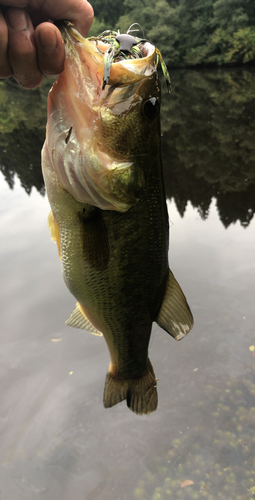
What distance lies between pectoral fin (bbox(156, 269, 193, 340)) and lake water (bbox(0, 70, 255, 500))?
1922 mm

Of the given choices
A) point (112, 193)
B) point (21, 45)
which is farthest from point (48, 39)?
point (112, 193)

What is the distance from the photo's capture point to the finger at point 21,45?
1442 millimetres

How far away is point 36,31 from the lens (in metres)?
1.42

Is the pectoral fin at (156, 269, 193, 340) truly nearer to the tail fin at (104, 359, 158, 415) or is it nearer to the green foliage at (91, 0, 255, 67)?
the tail fin at (104, 359, 158, 415)

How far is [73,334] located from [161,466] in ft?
7.03

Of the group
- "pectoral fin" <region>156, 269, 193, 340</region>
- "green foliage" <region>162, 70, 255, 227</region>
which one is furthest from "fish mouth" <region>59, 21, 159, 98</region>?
"green foliage" <region>162, 70, 255, 227</region>

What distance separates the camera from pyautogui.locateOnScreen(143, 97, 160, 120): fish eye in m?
1.50

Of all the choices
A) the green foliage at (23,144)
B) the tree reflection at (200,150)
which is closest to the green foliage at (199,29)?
the tree reflection at (200,150)

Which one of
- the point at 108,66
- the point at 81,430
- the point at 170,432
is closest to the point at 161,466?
the point at 170,432

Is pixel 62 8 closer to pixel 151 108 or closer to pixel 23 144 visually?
pixel 151 108

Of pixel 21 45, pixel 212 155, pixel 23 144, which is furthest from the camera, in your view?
pixel 23 144

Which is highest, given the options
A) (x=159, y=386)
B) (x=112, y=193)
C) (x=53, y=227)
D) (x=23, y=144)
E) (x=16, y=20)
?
(x=16, y=20)

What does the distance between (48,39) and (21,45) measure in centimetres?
17

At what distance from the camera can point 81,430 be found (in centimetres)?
369
